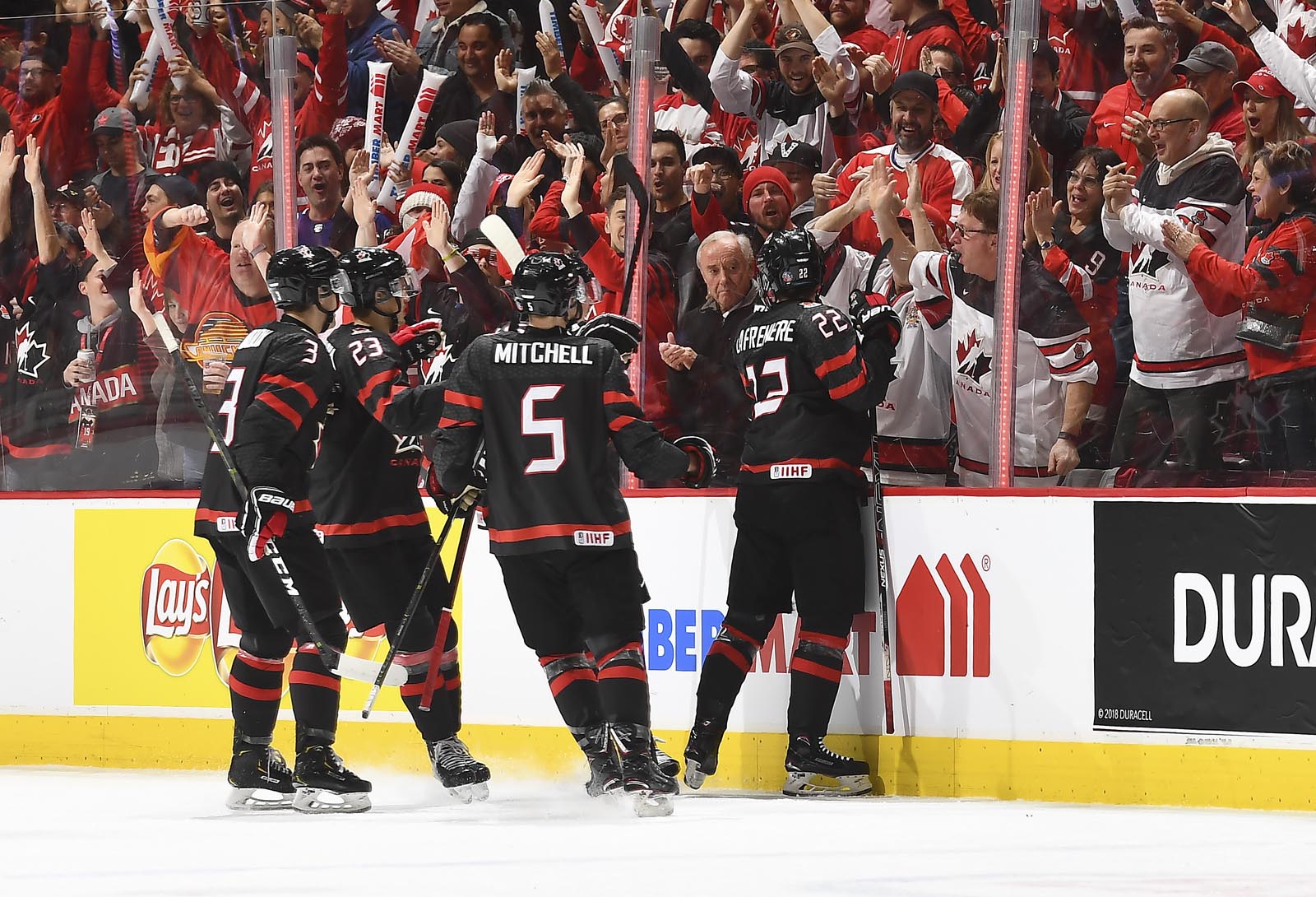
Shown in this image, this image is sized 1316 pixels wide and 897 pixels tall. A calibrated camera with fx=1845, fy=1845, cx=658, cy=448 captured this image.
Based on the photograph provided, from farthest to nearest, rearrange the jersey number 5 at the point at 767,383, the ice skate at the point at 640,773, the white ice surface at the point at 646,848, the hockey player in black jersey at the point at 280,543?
1. the jersey number 5 at the point at 767,383
2. the hockey player in black jersey at the point at 280,543
3. the ice skate at the point at 640,773
4. the white ice surface at the point at 646,848

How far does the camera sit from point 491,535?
5.27 meters

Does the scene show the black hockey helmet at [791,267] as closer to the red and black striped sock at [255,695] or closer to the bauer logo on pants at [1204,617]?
the bauer logo on pants at [1204,617]

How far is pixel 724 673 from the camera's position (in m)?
5.58

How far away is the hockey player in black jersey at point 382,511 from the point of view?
17.9ft

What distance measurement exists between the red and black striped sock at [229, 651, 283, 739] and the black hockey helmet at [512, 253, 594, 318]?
1.37 m

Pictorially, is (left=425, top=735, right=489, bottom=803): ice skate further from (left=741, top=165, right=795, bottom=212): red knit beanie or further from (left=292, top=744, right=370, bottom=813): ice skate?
(left=741, top=165, right=795, bottom=212): red knit beanie

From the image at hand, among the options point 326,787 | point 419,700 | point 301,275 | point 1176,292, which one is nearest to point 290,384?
point 301,275

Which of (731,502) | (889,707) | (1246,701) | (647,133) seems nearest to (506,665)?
(731,502)

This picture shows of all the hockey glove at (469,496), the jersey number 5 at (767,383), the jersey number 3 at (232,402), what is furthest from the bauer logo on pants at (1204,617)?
the jersey number 3 at (232,402)

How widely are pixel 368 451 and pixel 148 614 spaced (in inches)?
66.7

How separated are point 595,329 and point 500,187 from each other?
1429 millimetres

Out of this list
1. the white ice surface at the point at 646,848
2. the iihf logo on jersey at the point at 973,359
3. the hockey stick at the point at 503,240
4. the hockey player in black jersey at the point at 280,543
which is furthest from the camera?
the hockey stick at the point at 503,240

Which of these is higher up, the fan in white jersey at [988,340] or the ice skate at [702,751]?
the fan in white jersey at [988,340]

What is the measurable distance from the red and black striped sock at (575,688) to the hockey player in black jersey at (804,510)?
0.50 meters
